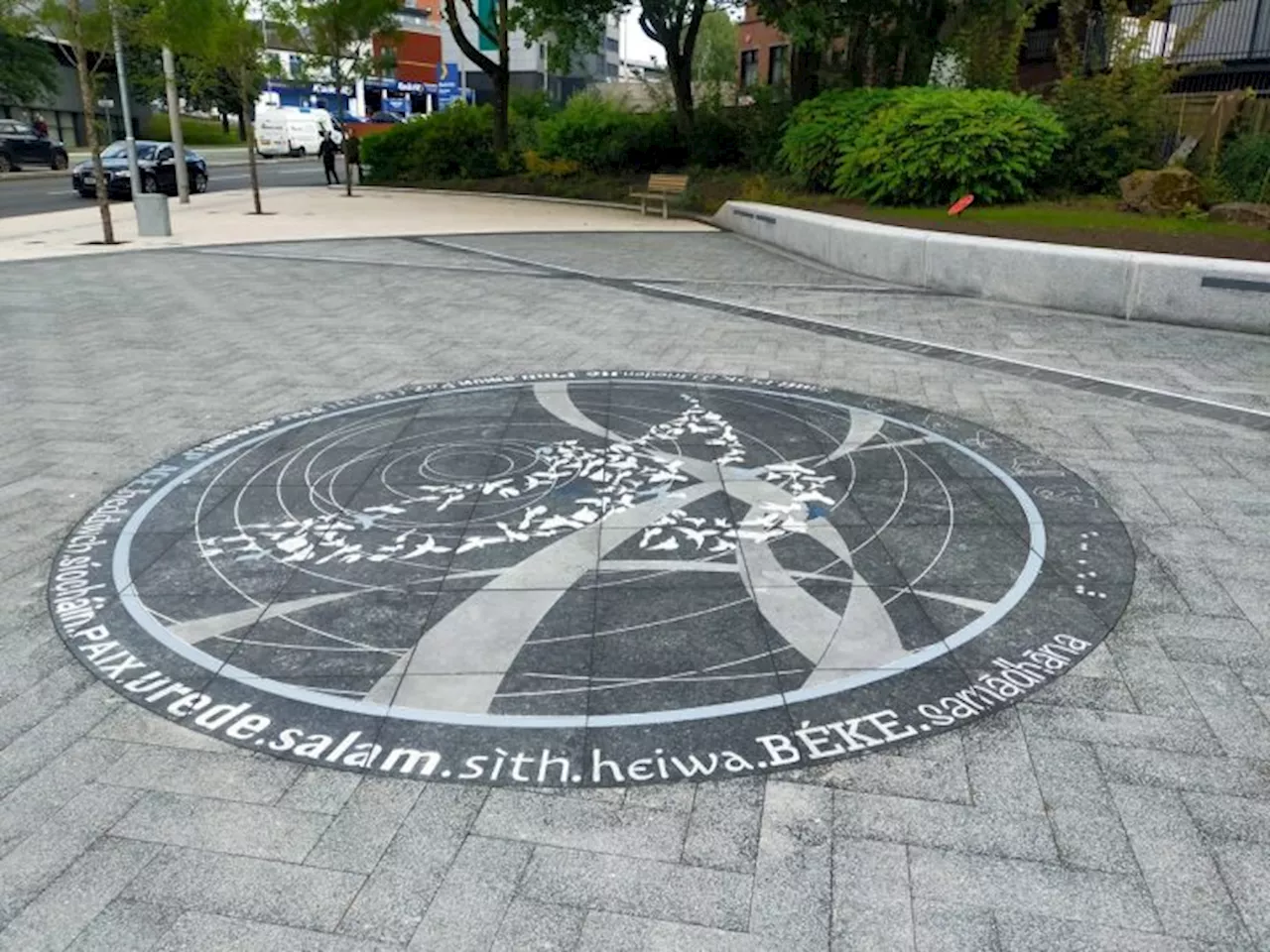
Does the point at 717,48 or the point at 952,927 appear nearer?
the point at 952,927

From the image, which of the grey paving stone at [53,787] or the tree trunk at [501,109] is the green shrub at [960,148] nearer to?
the grey paving stone at [53,787]

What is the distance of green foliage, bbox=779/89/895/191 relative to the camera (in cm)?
1955

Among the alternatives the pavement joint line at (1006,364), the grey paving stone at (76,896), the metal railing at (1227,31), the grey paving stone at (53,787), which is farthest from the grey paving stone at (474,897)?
the metal railing at (1227,31)

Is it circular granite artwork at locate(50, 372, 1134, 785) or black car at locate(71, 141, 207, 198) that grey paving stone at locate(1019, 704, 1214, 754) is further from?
black car at locate(71, 141, 207, 198)

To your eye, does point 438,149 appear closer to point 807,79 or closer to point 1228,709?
point 807,79

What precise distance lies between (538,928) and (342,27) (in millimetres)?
34276

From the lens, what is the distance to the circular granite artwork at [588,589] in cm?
409

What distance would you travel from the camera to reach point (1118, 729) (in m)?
4.08

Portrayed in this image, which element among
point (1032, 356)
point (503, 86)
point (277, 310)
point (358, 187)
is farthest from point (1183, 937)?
point (358, 187)

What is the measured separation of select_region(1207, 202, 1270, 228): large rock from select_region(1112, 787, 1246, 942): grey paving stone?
12562 mm

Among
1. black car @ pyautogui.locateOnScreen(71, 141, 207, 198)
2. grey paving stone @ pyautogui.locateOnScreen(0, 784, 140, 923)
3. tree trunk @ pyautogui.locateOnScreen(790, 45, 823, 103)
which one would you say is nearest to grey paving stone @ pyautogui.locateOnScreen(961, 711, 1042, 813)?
grey paving stone @ pyautogui.locateOnScreen(0, 784, 140, 923)

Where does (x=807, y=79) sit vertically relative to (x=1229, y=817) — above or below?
above

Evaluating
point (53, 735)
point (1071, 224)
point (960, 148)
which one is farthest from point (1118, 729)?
point (960, 148)

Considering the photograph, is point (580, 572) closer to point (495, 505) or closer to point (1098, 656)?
point (495, 505)
